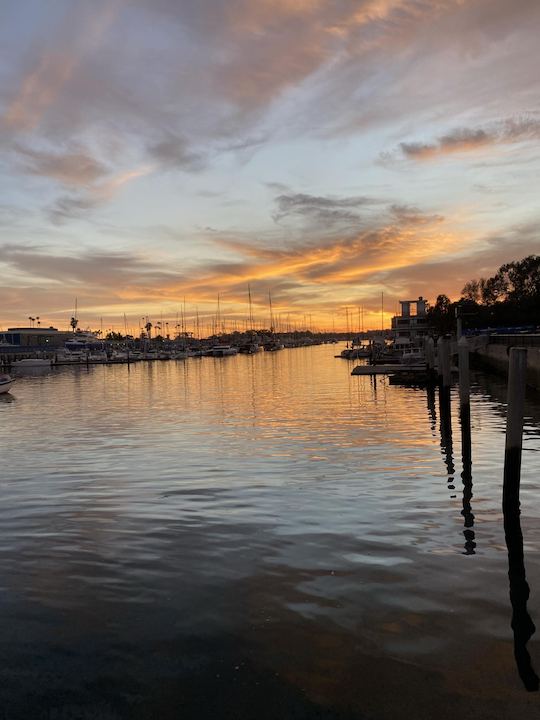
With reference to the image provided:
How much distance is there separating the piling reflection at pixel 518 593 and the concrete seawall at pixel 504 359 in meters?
29.1

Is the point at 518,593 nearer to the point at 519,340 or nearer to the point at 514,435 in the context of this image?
the point at 514,435

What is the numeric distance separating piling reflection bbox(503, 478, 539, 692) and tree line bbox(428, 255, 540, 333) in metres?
98.4

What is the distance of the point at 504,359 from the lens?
205 feet

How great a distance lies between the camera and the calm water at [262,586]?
6.93 metres

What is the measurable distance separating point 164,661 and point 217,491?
32.1 ft

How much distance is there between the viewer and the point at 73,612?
9.16 metres

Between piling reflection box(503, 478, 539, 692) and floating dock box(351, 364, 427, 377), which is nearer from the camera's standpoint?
piling reflection box(503, 478, 539, 692)

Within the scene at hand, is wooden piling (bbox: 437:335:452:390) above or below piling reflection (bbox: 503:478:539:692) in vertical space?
above

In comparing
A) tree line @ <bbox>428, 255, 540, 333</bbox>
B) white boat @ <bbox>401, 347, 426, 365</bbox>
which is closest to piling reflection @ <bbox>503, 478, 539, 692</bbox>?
white boat @ <bbox>401, 347, 426, 365</bbox>

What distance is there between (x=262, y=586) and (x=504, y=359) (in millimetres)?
58553

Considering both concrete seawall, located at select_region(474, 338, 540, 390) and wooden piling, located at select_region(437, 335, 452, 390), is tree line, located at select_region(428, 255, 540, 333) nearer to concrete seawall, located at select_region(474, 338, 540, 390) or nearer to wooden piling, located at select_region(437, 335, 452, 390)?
concrete seawall, located at select_region(474, 338, 540, 390)

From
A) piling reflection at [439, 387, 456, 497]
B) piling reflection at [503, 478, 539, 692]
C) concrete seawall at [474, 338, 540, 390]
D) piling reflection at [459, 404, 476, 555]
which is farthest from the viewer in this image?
concrete seawall at [474, 338, 540, 390]

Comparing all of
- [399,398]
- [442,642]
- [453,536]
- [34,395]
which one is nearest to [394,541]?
[453,536]

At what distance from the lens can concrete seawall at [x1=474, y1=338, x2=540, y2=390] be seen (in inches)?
1673
